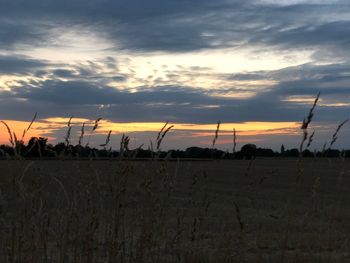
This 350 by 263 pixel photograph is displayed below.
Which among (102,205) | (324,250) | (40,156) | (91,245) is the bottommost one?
(324,250)

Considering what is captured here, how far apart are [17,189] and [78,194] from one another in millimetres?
519

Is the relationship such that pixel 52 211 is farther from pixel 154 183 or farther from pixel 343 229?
pixel 343 229

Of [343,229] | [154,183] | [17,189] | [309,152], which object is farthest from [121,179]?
[343,229]

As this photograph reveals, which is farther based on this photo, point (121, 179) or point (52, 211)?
point (52, 211)

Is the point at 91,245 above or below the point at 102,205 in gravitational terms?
→ below

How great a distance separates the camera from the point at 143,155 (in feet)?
14.0

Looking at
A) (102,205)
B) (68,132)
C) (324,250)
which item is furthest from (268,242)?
(68,132)

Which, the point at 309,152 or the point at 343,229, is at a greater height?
the point at 309,152

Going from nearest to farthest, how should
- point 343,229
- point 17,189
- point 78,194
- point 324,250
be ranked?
1. point 17,189
2. point 78,194
3. point 324,250
4. point 343,229

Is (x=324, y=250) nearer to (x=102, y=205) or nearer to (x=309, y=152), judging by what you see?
(x=309, y=152)

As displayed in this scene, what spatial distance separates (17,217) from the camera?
381cm

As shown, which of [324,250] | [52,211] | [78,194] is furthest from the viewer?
[324,250]

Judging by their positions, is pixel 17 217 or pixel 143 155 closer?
pixel 17 217

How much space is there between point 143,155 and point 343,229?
6.89 m
